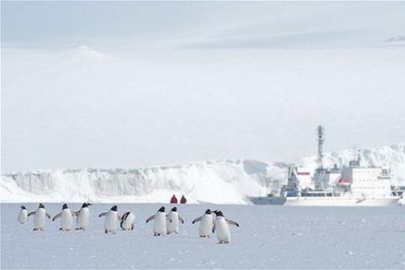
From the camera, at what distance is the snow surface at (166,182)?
5006 cm

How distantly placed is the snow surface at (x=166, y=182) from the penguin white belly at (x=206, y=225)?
96.3ft

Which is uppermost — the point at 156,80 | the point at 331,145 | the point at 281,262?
the point at 156,80

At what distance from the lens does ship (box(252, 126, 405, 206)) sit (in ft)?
191

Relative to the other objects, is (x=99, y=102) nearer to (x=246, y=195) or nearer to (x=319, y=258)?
(x=246, y=195)

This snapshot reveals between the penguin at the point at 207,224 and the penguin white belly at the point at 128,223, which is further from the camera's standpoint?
the penguin white belly at the point at 128,223

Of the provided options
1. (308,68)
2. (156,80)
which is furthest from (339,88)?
(156,80)

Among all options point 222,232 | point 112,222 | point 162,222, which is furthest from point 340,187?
point 222,232

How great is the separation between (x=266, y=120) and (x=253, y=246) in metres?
46.1

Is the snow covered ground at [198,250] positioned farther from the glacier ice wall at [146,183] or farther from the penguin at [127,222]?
the glacier ice wall at [146,183]

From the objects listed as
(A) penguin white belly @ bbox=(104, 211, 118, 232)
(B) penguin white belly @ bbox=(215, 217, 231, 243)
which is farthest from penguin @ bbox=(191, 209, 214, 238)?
(A) penguin white belly @ bbox=(104, 211, 118, 232)

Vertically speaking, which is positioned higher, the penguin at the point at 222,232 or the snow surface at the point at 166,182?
the snow surface at the point at 166,182

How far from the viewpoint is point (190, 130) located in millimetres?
63156

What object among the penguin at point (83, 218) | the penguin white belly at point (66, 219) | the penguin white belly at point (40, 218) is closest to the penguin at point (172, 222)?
the penguin at point (83, 218)

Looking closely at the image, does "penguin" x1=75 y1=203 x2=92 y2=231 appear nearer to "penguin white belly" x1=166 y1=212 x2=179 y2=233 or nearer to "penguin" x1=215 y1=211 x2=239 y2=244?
"penguin white belly" x1=166 y1=212 x2=179 y2=233
